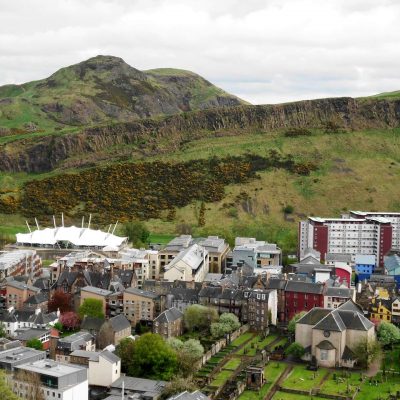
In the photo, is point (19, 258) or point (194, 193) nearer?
point (19, 258)

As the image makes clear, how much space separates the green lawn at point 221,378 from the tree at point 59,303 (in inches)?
920

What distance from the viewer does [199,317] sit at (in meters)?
66.2

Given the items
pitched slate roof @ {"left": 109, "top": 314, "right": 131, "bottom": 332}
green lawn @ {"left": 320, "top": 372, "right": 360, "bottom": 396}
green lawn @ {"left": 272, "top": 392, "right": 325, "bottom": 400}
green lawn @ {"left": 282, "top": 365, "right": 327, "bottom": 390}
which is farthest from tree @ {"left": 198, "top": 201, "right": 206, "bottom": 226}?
green lawn @ {"left": 272, "top": 392, "right": 325, "bottom": 400}

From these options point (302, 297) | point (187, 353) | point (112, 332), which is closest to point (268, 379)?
point (187, 353)

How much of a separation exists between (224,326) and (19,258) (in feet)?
127

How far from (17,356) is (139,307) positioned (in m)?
21.4

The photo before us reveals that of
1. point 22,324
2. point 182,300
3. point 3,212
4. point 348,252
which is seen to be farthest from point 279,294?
point 3,212

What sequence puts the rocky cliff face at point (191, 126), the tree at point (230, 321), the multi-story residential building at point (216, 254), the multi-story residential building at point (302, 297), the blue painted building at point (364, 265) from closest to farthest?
the tree at point (230, 321) → the multi-story residential building at point (302, 297) → the blue painted building at point (364, 265) → the multi-story residential building at point (216, 254) → the rocky cliff face at point (191, 126)

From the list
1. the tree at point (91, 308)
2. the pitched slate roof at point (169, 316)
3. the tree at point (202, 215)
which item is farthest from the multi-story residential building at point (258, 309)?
the tree at point (202, 215)

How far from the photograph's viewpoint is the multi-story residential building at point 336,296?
69688mm

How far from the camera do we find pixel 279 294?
71875mm

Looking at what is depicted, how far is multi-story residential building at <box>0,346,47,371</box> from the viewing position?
159ft

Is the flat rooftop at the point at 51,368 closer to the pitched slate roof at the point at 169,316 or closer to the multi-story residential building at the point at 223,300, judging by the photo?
the pitched slate roof at the point at 169,316

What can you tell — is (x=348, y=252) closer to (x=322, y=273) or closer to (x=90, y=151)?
(x=322, y=273)
